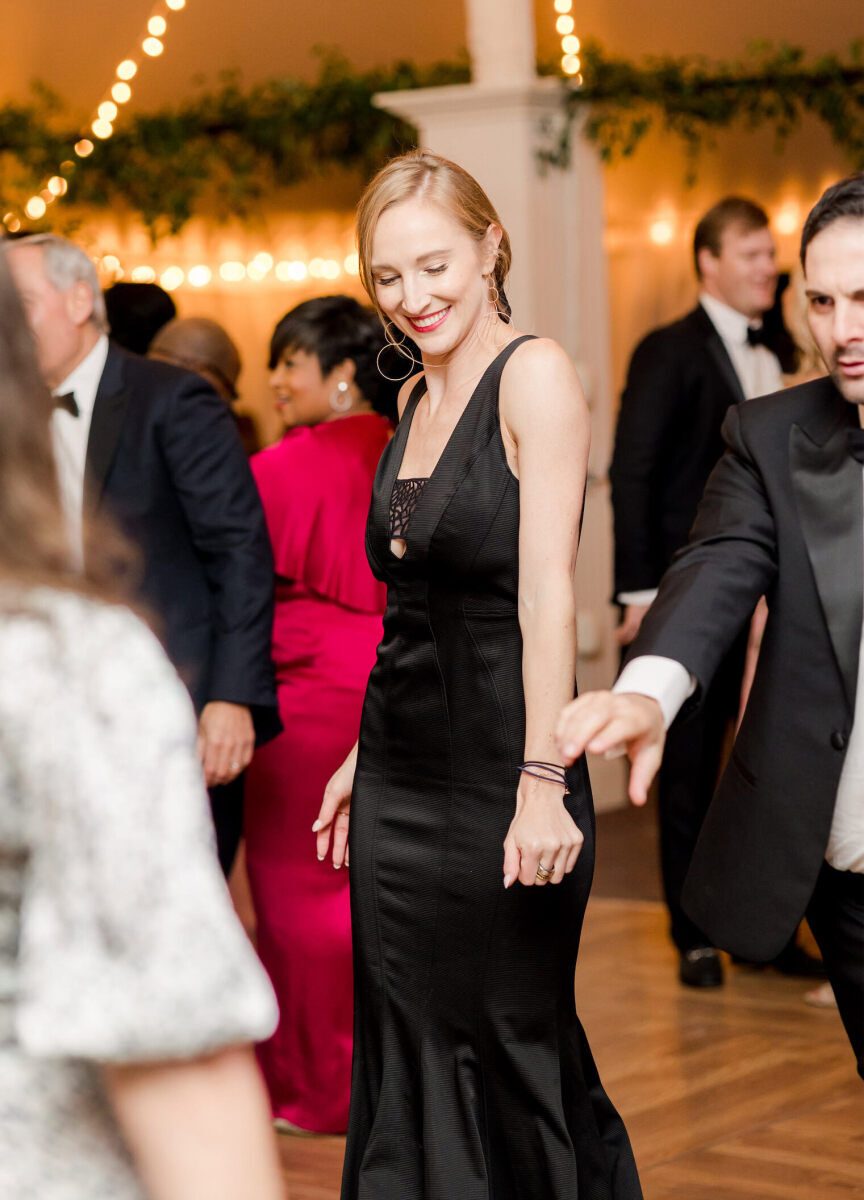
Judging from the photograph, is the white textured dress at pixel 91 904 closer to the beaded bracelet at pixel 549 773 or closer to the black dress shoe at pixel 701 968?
the beaded bracelet at pixel 549 773

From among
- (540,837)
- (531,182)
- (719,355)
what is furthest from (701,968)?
(531,182)

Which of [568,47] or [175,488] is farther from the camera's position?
[568,47]

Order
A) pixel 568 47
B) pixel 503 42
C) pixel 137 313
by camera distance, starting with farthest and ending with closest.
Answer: pixel 568 47 → pixel 503 42 → pixel 137 313

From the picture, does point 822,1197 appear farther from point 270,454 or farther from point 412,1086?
point 270,454

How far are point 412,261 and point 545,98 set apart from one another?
380 cm

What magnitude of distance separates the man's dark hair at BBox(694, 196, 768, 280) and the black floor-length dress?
7.82 ft

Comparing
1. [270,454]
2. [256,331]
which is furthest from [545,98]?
[256,331]

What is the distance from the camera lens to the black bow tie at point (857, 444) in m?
2.08

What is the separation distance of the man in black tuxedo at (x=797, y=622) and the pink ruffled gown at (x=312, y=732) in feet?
4.59

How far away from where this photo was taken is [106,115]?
799 centimetres

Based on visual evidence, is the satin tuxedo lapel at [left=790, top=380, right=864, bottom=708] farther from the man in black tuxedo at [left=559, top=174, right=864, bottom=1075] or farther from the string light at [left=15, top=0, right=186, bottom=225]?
the string light at [left=15, top=0, right=186, bottom=225]

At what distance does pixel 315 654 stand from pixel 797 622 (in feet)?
5.37

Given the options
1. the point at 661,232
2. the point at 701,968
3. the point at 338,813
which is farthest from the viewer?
the point at 661,232

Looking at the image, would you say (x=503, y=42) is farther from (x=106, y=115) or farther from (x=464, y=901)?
(x=464, y=901)
